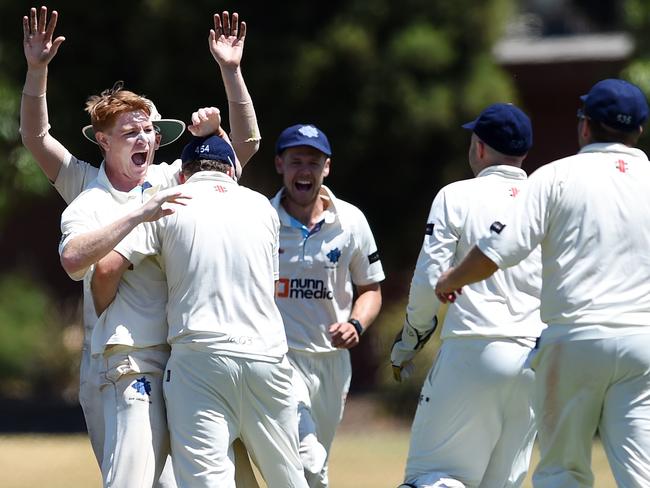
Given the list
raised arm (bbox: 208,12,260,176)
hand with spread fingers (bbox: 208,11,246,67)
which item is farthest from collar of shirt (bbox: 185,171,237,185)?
hand with spread fingers (bbox: 208,11,246,67)

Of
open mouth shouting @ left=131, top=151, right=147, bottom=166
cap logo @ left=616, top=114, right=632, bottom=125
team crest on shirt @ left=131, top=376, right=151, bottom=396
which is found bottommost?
team crest on shirt @ left=131, top=376, right=151, bottom=396

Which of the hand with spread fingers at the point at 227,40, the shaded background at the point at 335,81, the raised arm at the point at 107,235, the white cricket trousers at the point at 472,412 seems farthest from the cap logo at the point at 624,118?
the shaded background at the point at 335,81

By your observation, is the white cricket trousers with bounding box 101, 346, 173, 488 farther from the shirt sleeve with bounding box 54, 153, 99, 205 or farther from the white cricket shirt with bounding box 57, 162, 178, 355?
the shirt sleeve with bounding box 54, 153, 99, 205

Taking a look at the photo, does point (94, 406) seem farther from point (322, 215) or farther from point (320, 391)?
point (322, 215)

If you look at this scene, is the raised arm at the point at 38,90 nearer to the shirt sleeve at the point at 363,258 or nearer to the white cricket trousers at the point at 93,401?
the white cricket trousers at the point at 93,401

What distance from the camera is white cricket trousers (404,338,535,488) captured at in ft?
21.6

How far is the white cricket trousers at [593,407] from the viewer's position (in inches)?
217

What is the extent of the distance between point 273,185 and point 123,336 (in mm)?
11070

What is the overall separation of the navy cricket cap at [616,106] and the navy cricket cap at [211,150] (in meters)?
1.65

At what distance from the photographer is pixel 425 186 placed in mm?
17453

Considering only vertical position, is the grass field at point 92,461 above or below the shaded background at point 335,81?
below

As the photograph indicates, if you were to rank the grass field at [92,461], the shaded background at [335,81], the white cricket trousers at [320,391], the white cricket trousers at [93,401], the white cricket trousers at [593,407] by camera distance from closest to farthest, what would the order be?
the white cricket trousers at [593,407] → the white cricket trousers at [93,401] → the white cricket trousers at [320,391] → the grass field at [92,461] → the shaded background at [335,81]

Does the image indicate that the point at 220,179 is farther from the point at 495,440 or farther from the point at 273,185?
the point at 273,185

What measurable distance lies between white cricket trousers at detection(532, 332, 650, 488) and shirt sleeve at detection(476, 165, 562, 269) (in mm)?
412
